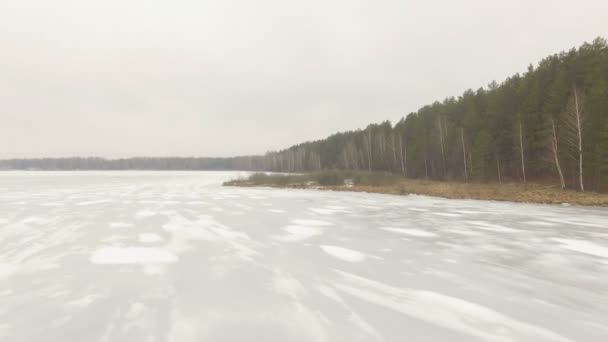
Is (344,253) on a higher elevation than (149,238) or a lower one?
lower

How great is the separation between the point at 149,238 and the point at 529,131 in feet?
126

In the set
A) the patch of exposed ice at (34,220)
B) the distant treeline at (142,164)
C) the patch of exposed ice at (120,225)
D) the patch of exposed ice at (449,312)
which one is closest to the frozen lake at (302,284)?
the patch of exposed ice at (449,312)

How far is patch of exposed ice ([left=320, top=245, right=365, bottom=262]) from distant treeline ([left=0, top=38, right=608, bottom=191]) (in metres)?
23.7

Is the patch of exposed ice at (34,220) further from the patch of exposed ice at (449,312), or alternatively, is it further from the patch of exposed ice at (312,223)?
the patch of exposed ice at (449,312)

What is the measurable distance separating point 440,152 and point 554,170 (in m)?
15.6

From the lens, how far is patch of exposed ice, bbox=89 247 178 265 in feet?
15.2

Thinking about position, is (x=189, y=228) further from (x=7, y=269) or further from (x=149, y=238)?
(x=7, y=269)

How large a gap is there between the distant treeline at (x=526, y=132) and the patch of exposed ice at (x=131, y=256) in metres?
26.8

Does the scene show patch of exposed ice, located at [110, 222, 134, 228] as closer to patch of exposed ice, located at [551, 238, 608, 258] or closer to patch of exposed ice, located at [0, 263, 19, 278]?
patch of exposed ice, located at [0, 263, 19, 278]

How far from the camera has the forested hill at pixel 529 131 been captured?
22.2 meters

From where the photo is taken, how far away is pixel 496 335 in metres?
2.53

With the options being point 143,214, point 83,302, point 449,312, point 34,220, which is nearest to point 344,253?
point 449,312

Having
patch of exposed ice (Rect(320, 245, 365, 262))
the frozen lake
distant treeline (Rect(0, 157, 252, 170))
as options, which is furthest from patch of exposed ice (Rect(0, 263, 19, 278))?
distant treeline (Rect(0, 157, 252, 170))

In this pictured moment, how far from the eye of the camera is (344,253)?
5.17 metres
